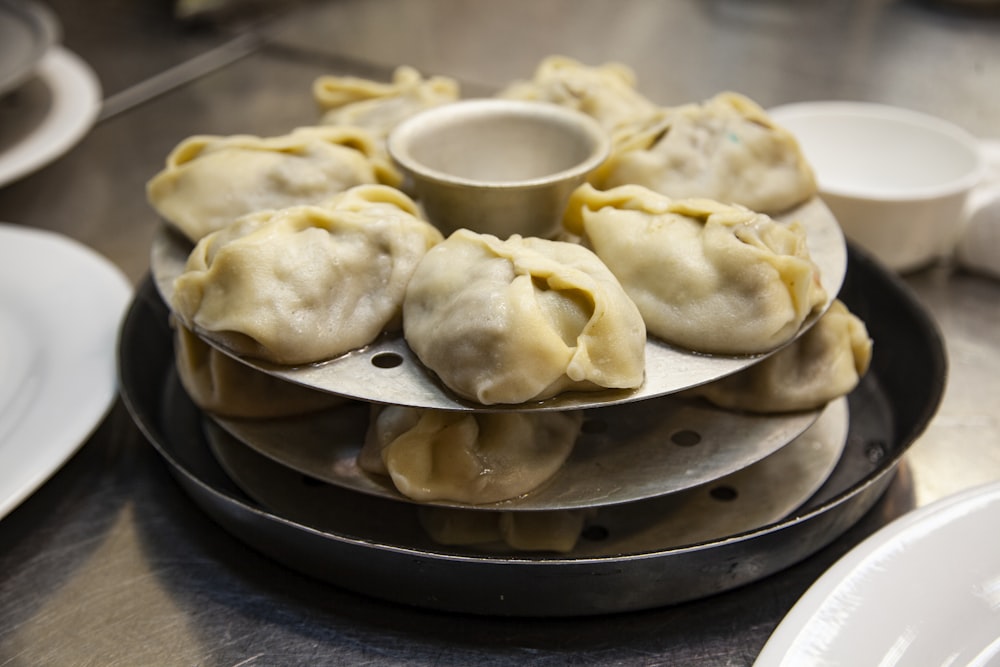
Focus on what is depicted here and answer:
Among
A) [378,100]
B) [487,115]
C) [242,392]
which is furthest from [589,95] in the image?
[242,392]

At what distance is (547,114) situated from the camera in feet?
5.48

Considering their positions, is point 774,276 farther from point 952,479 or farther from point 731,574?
point 952,479

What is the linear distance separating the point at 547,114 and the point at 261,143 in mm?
516

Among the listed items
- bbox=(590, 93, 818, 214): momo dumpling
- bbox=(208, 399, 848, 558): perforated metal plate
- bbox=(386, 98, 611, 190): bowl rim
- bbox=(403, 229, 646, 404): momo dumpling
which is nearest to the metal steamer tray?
bbox=(208, 399, 848, 558): perforated metal plate

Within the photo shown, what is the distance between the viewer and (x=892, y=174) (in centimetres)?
245

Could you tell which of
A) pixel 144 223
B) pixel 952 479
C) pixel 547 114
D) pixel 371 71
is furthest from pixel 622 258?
pixel 371 71

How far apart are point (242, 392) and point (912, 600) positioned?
1042mm

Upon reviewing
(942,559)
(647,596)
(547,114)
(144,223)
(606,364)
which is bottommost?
(144,223)

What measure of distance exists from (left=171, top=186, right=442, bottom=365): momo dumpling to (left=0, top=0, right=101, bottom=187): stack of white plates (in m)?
1.41

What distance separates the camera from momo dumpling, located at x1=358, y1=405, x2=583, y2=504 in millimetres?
1346

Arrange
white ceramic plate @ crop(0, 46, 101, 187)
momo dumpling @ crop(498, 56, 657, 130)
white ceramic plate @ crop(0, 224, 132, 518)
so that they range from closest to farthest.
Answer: white ceramic plate @ crop(0, 224, 132, 518) < momo dumpling @ crop(498, 56, 657, 130) < white ceramic plate @ crop(0, 46, 101, 187)

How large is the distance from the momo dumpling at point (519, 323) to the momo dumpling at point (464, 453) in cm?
12

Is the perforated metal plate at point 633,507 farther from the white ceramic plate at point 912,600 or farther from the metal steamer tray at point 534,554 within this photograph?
the white ceramic plate at point 912,600

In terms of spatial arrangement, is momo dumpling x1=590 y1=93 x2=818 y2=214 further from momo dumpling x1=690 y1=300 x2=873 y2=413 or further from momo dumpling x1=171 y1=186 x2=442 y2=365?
momo dumpling x1=171 y1=186 x2=442 y2=365
